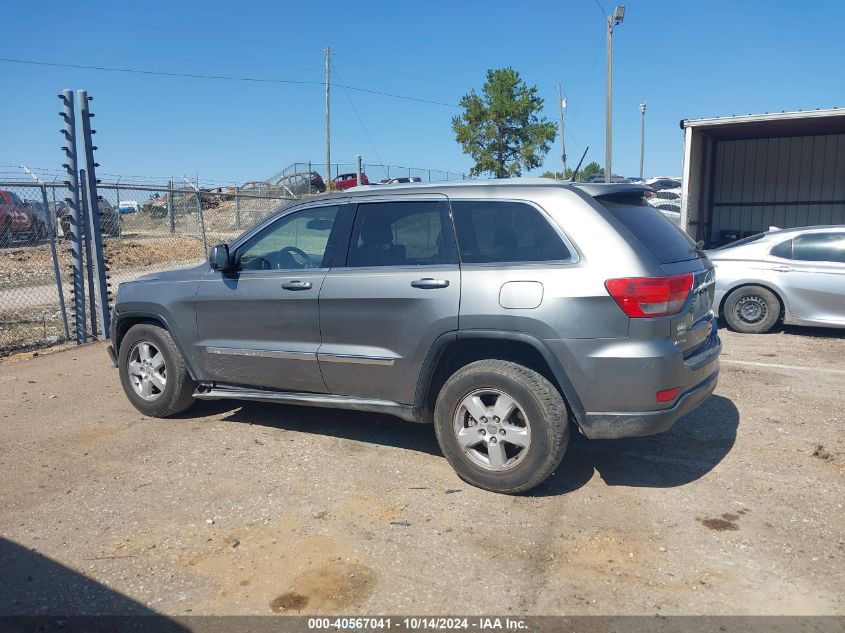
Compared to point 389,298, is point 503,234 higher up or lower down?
higher up

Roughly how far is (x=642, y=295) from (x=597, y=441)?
1.75 metres

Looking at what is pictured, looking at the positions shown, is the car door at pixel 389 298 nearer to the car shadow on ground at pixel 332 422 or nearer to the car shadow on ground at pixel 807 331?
the car shadow on ground at pixel 332 422

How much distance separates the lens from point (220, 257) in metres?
5.25

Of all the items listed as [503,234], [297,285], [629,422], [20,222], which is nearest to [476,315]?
[503,234]

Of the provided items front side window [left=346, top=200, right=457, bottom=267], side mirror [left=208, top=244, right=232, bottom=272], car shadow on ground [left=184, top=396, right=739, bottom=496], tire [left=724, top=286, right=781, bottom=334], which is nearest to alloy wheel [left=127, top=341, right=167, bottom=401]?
car shadow on ground [left=184, top=396, right=739, bottom=496]

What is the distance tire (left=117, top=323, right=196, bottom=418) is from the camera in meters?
5.73

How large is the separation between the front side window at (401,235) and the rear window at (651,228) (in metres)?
1.01

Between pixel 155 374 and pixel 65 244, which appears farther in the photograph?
pixel 65 244

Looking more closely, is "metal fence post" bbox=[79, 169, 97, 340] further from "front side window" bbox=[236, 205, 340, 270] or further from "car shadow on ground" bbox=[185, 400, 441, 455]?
"front side window" bbox=[236, 205, 340, 270]

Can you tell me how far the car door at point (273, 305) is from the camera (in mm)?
5008

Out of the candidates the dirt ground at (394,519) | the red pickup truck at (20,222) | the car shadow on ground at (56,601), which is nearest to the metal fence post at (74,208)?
the red pickup truck at (20,222)

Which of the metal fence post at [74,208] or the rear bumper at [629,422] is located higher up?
the metal fence post at [74,208]

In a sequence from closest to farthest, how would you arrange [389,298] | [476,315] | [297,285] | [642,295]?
1. [642,295]
2. [476,315]
3. [389,298]
4. [297,285]

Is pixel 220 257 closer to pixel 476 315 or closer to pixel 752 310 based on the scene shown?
pixel 476 315
